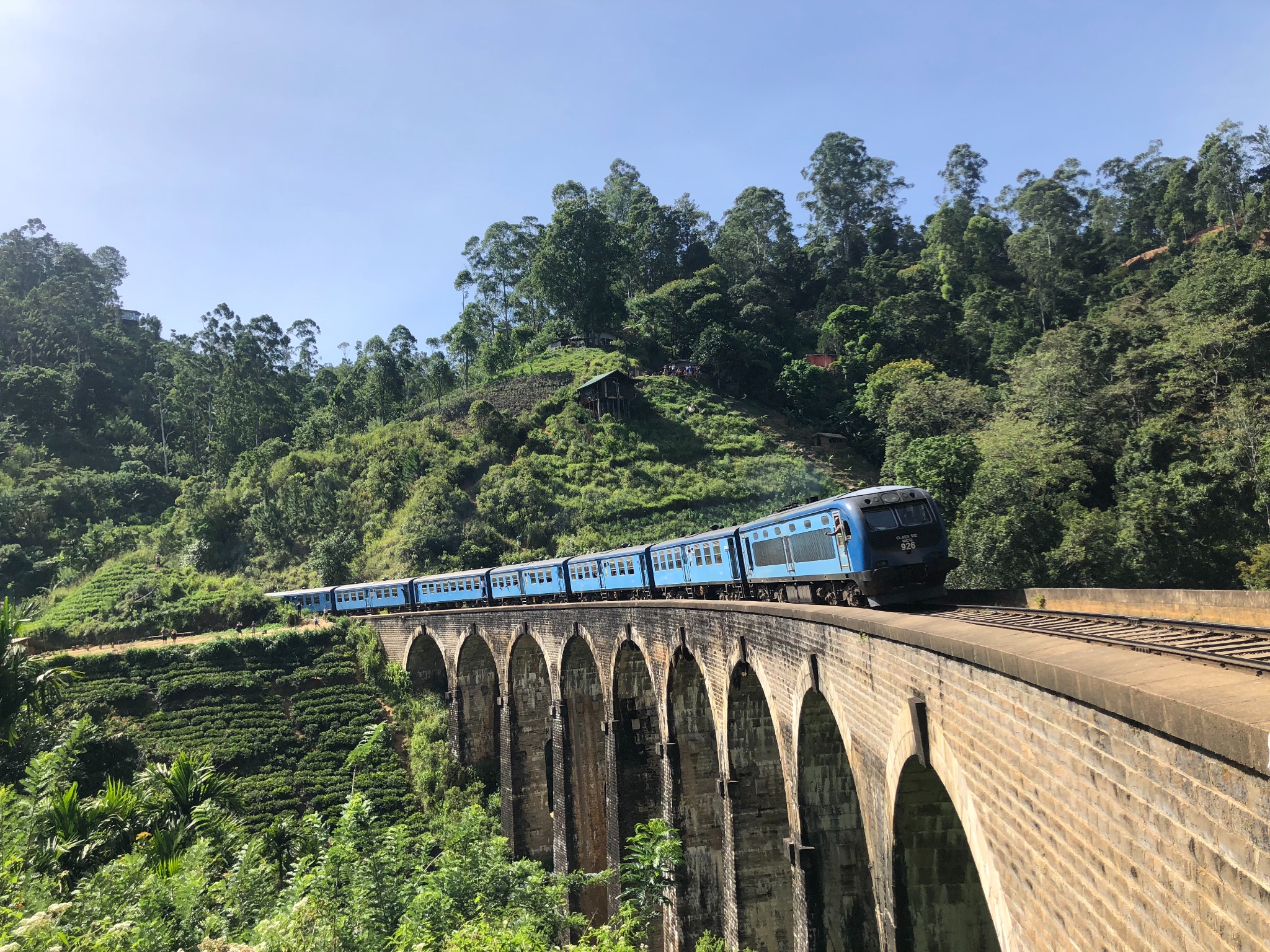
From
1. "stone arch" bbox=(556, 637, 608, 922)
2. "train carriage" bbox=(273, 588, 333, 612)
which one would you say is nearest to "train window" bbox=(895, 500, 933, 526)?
"stone arch" bbox=(556, 637, 608, 922)

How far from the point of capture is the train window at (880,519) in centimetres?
1101

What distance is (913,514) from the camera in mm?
11203

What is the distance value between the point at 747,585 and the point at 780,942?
6496 mm

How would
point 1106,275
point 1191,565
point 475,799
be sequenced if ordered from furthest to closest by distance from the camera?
point 1106,275 → point 475,799 → point 1191,565

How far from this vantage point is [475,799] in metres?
25.7

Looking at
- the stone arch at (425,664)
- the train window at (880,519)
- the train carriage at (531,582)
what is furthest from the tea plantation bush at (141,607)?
the train window at (880,519)

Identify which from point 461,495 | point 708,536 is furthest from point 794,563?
point 461,495

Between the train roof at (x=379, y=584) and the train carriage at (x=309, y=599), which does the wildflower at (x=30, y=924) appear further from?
the train carriage at (x=309, y=599)

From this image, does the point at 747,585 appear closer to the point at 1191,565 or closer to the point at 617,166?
the point at 1191,565

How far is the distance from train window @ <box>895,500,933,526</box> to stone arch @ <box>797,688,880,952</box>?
9.61 feet

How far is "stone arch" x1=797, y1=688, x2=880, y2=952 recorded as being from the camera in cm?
1091

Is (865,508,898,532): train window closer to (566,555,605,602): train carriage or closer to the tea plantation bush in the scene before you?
(566,555,605,602): train carriage

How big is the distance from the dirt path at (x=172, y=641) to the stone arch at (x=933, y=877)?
1206 inches

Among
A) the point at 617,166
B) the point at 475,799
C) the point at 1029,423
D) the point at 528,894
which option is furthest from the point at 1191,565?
the point at 617,166
